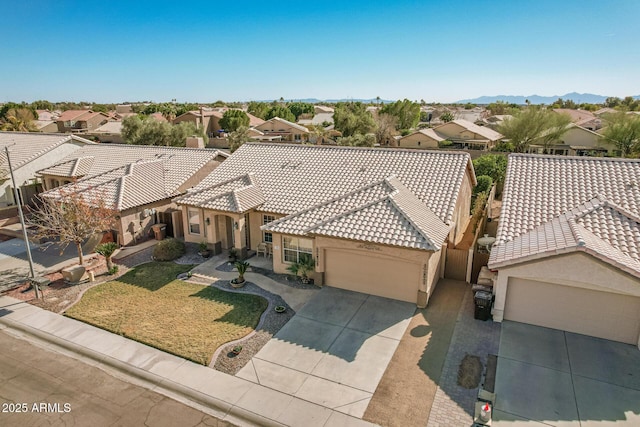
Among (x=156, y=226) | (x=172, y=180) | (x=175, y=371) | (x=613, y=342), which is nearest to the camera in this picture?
(x=175, y=371)

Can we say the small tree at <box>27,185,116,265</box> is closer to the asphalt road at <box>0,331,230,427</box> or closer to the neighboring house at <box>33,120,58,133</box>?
the asphalt road at <box>0,331,230,427</box>

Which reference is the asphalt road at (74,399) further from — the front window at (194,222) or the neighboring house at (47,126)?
the neighboring house at (47,126)

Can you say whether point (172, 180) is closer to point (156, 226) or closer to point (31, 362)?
point (156, 226)

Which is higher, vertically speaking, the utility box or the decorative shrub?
the decorative shrub

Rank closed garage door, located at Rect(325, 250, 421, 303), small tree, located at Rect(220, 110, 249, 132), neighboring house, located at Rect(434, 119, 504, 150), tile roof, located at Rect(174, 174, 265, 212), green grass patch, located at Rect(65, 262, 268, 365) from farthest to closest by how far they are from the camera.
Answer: small tree, located at Rect(220, 110, 249, 132), neighboring house, located at Rect(434, 119, 504, 150), tile roof, located at Rect(174, 174, 265, 212), closed garage door, located at Rect(325, 250, 421, 303), green grass patch, located at Rect(65, 262, 268, 365)

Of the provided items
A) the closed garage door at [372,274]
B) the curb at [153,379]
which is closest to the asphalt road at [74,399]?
the curb at [153,379]

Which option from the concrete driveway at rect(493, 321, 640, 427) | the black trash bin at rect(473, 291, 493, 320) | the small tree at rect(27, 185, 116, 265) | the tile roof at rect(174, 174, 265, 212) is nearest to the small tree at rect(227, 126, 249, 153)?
the tile roof at rect(174, 174, 265, 212)

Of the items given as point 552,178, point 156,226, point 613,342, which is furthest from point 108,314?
point 552,178
